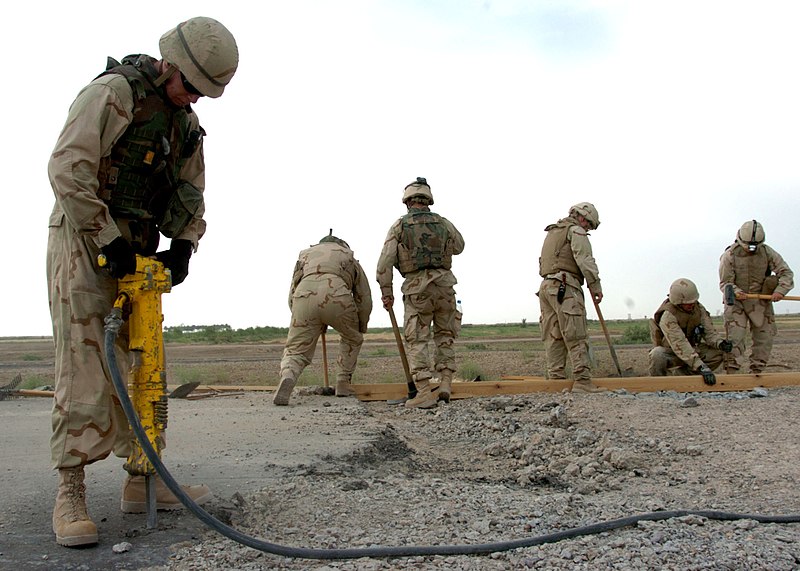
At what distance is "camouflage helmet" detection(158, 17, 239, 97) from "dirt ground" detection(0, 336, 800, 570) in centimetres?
198

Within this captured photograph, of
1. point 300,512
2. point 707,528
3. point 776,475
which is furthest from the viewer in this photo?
point 776,475

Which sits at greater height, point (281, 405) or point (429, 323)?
point (429, 323)

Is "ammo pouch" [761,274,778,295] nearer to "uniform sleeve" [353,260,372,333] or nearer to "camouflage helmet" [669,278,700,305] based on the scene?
"camouflage helmet" [669,278,700,305]

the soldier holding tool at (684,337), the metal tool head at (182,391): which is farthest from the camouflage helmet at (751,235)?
the metal tool head at (182,391)

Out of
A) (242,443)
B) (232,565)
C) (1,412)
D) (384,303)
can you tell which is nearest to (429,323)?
(384,303)

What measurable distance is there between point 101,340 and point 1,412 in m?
5.47

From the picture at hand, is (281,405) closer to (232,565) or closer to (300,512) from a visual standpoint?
(300,512)

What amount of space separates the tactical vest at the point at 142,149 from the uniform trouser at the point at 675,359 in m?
7.79

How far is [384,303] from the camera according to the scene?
9086mm

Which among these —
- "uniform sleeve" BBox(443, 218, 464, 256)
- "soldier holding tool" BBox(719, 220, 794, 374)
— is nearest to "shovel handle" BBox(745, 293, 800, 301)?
"soldier holding tool" BBox(719, 220, 794, 374)

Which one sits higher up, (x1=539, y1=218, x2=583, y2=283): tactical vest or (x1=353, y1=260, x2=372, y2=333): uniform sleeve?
(x1=539, y1=218, x2=583, y2=283): tactical vest

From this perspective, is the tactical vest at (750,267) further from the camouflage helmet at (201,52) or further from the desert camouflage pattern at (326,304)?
the camouflage helmet at (201,52)

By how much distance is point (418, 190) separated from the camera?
8.98 metres

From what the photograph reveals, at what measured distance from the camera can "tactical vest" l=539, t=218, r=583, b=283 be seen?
30.2 ft
